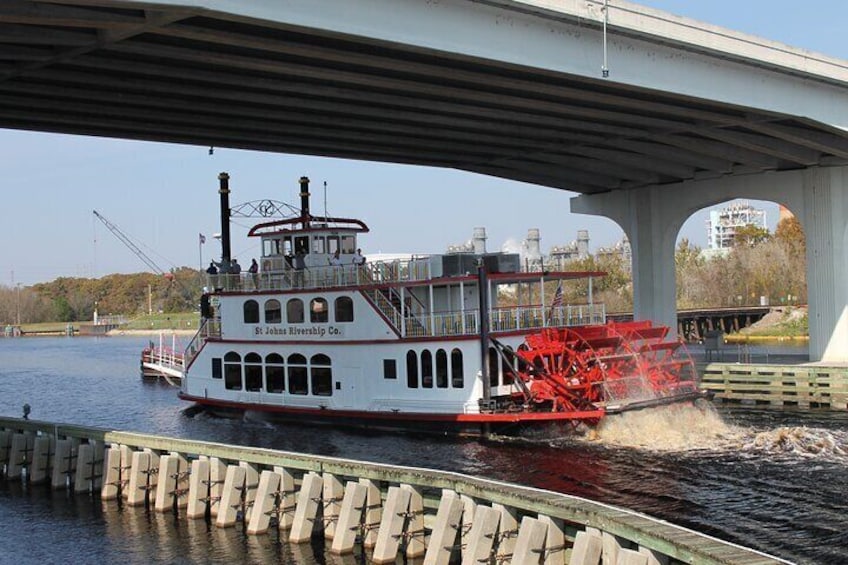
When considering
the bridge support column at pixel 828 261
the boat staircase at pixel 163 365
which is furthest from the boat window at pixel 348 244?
the bridge support column at pixel 828 261

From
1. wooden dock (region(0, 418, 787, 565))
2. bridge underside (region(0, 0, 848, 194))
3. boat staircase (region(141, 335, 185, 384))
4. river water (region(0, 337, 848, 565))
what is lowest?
river water (region(0, 337, 848, 565))

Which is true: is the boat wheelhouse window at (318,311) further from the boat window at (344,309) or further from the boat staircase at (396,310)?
the boat staircase at (396,310)

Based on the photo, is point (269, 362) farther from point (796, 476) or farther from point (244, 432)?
point (796, 476)

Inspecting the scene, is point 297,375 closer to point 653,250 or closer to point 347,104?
point 347,104

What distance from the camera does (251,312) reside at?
3397 centimetres

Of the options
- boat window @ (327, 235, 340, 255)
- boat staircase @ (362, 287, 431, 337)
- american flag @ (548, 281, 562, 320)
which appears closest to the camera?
boat staircase @ (362, 287, 431, 337)

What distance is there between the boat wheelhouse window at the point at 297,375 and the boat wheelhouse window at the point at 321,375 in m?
0.40

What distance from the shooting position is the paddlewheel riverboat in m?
28.1

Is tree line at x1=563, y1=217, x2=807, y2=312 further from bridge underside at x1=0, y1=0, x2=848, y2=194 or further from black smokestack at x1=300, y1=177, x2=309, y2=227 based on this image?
black smokestack at x1=300, y1=177, x2=309, y2=227

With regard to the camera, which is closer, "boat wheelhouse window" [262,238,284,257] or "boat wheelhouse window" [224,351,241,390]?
"boat wheelhouse window" [224,351,241,390]

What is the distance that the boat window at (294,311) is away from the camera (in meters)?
32.5

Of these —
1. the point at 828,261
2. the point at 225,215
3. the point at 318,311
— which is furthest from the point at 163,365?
the point at 828,261

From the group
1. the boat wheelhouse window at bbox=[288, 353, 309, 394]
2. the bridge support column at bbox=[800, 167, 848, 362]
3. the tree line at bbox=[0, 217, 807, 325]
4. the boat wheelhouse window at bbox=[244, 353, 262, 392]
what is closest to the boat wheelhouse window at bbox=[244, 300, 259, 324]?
the boat wheelhouse window at bbox=[244, 353, 262, 392]

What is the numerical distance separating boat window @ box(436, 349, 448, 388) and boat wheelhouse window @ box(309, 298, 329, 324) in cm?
422
